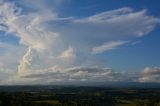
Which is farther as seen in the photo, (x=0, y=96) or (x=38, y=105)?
(x=38, y=105)

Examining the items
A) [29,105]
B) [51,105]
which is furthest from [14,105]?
[51,105]

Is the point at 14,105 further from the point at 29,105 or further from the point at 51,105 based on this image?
the point at 51,105

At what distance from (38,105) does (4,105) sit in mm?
43703

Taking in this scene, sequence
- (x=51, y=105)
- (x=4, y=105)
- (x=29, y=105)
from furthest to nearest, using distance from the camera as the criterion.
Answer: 1. (x=51, y=105)
2. (x=29, y=105)
3. (x=4, y=105)

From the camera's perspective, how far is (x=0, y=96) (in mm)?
156250

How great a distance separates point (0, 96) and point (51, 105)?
162 feet

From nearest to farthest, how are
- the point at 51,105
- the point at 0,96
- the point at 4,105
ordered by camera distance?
the point at 4,105 < the point at 0,96 < the point at 51,105

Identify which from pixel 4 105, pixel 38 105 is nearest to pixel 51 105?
pixel 38 105

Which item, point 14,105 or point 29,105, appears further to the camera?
point 29,105

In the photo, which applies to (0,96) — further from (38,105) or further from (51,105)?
(51,105)

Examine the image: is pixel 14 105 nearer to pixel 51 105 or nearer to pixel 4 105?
pixel 4 105

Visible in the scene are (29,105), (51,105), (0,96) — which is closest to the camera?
(0,96)

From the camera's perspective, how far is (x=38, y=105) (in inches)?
7328

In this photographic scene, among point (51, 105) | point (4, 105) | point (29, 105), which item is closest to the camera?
point (4, 105)
